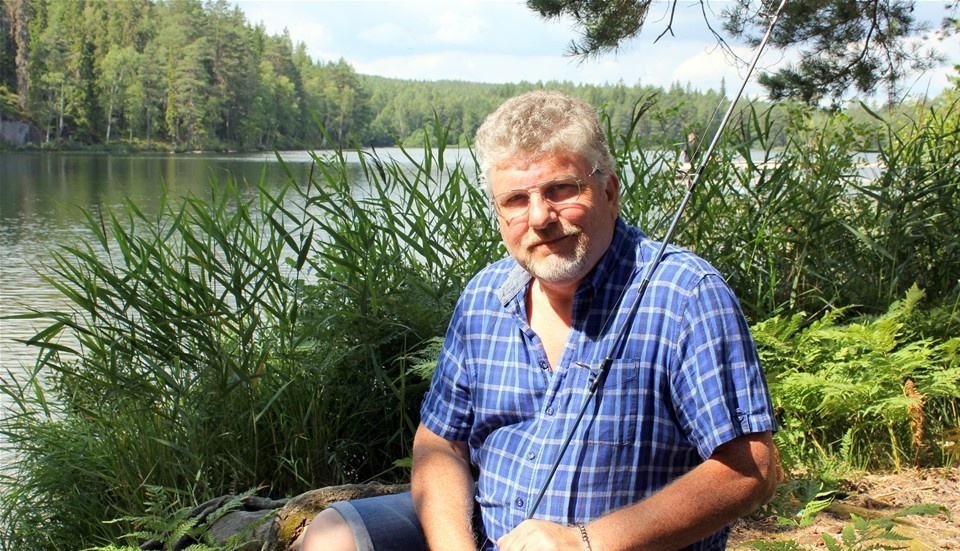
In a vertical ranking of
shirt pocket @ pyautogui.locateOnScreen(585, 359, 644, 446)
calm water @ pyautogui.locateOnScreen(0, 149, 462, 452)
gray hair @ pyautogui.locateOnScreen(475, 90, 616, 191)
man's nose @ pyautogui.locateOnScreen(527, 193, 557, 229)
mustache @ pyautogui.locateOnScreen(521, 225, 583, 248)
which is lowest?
calm water @ pyautogui.locateOnScreen(0, 149, 462, 452)

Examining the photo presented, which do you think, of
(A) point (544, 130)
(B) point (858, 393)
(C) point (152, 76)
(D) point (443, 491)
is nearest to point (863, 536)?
(D) point (443, 491)

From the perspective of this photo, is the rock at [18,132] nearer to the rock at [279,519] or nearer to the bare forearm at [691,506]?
the rock at [279,519]

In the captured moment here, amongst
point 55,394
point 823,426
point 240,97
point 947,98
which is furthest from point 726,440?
point 240,97

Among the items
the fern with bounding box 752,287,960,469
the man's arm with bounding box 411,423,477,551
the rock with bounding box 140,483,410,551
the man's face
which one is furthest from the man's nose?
the fern with bounding box 752,287,960,469

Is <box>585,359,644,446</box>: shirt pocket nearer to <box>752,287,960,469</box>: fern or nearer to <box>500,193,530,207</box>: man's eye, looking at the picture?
<box>500,193,530,207</box>: man's eye

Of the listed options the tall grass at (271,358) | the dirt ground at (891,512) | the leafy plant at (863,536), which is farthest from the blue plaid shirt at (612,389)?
the tall grass at (271,358)

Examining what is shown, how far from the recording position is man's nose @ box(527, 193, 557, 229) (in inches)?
72.4

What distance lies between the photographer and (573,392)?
1.75 meters

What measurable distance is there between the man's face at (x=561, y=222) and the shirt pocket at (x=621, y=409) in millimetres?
223

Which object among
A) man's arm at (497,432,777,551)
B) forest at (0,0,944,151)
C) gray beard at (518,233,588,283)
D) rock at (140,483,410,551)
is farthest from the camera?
forest at (0,0,944,151)

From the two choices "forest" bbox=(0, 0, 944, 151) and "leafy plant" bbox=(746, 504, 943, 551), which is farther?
"forest" bbox=(0, 0, 944, 151)

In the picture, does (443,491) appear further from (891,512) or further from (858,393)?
(858,393)

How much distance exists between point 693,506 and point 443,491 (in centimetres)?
55

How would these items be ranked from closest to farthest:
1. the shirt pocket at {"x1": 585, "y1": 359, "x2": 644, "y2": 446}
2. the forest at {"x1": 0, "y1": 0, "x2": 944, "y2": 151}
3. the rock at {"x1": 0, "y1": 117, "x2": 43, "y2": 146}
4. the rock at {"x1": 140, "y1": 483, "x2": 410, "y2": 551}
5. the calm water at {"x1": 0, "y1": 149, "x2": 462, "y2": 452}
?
1. the shirt pocket at {"x1": 585, "y1": 359, "x2": 644, "y2": 446}
2. the rock at {"x1": 140, "y1": 483, "x2": 410, "y2": 551}
3. the calm water at {"x1": 0, "y1": 149, "x2": 462, "y2": 452}
4. the forest at {"x1": 0, "y1": 0, "x2": 944, "y2": 151}
5. the rock at {"x1": 0, "y1": 117, "x2": 43, "y2": 146}
